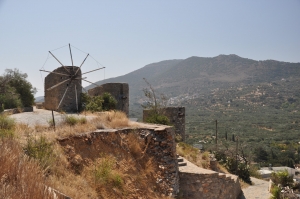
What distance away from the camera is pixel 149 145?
8836 mm

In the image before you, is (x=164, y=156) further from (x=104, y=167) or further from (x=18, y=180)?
(x=18, y=180)

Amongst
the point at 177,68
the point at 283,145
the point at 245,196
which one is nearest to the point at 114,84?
the point at 245,196

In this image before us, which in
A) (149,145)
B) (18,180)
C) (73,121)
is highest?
(73,121)

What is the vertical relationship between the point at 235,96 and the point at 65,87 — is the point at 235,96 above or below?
above

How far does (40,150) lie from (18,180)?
2.79 m

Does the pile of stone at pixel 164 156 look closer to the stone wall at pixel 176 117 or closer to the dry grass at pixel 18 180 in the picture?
the dry grass at pixel 18 180

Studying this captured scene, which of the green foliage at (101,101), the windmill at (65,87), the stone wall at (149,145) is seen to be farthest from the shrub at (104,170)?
the windmill at (65,87)

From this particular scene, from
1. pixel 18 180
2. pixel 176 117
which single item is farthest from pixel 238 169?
pixel 18 180

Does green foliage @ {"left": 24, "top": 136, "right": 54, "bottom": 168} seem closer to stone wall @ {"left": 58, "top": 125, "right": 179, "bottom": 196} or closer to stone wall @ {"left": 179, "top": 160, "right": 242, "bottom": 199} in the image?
stone wall @ {"left": 58, "top": 125, "right": 179, "bottom": 196}

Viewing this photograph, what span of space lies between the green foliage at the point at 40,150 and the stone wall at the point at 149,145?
80 centimetres

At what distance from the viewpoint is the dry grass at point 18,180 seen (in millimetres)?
3025

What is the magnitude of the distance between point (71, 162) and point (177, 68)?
144 m

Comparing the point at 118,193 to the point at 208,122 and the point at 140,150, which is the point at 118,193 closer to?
the point at 140,150

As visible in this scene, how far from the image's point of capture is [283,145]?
45.3 m
